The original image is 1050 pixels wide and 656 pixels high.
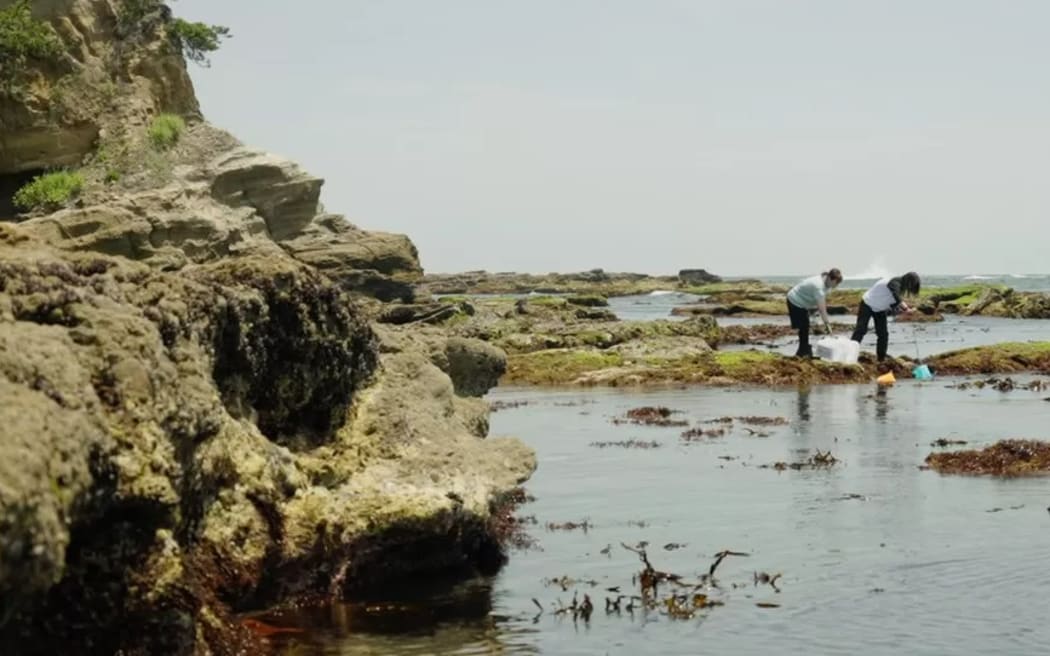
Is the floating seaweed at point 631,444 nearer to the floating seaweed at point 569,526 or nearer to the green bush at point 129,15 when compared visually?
the floating seaweed at point 569,526

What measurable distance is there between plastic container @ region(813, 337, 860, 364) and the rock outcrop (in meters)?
18.6

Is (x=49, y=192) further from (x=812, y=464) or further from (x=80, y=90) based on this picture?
(x=812, y=464)

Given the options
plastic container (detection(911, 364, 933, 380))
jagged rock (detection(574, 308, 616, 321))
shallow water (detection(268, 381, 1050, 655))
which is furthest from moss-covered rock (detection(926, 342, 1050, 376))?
jagged rock (detection(574, 308, 616, 321))

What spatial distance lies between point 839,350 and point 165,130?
24.6 m

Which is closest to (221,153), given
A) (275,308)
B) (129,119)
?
(129,119)

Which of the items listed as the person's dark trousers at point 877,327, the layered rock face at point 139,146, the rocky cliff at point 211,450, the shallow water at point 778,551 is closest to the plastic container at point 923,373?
the person's dark trousers at point 877,327

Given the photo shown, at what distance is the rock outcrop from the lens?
5.73 meters

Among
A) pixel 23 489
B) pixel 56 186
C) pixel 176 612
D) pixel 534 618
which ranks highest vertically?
pixel 56 186

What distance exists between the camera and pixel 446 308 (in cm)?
5141

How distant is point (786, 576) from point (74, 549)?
20.4 ft

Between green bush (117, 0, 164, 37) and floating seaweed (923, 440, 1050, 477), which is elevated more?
green bush (117, 0, 164, 37)

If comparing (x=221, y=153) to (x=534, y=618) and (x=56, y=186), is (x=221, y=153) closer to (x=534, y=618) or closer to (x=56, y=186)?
(x=56, y=186)

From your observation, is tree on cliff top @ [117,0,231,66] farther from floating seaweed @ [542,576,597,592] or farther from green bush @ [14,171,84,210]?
floating seaweed @ [542,576,597,592]

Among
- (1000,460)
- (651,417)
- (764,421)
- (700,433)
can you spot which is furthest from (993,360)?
(1000,460)
